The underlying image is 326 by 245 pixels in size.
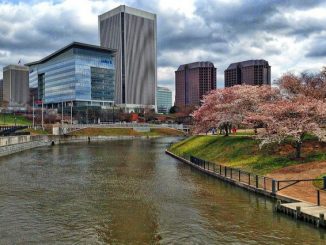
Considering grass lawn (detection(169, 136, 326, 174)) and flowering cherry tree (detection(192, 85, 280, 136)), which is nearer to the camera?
grass lawn (detection(169, 136, 326, 174))

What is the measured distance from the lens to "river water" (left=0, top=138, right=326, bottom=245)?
73.8ft

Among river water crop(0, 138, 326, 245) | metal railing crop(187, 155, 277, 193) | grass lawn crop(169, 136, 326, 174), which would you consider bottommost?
river water crop(0, 138, 326, 245)

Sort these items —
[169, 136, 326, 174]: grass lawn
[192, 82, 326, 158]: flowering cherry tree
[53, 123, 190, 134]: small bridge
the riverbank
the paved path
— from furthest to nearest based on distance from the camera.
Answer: the riverbank → [53, 123, 190, 134]: small bridge → [192, 82, 326, 158]: flowering cherry tree → [169, 136, 326, 174]: grass lawn → the paved path

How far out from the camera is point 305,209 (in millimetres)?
25891

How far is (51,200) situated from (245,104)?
4385 cm

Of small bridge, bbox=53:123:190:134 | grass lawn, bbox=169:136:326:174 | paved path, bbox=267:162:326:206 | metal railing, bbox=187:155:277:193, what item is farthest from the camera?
small bridge, bbox=53:123:190:134

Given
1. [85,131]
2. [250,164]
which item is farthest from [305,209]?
[85,131]

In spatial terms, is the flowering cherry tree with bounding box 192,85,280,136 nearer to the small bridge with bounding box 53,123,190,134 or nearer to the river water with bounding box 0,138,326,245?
the river water with bounding box 0,138,326,245

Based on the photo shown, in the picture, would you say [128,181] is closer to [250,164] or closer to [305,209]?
[250,164]

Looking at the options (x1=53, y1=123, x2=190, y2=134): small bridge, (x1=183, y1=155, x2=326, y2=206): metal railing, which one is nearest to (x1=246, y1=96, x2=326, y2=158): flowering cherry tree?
(x1=183, y1=155, x2=326, y2=206): metal railing

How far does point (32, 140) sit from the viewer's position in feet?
355

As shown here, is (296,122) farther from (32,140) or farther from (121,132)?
(121,132)

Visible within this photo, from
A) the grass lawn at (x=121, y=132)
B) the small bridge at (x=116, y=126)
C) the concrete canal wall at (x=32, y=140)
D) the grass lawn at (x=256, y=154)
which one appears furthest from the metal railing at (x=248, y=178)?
the grass lawn at (x=121, y=132)

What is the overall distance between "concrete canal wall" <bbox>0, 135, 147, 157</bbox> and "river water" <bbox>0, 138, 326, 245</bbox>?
37.8 meters
